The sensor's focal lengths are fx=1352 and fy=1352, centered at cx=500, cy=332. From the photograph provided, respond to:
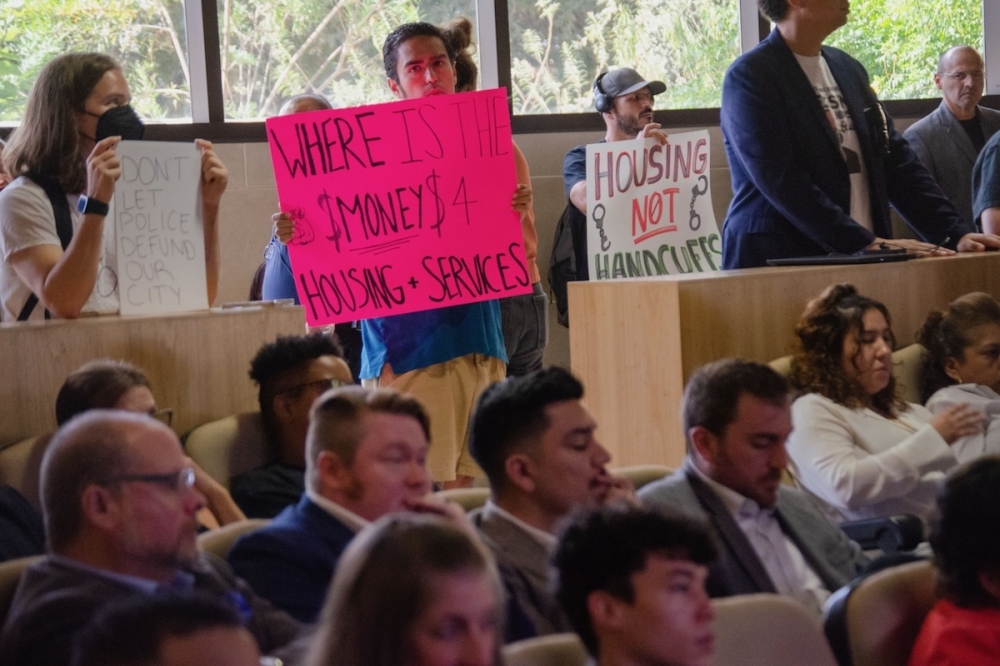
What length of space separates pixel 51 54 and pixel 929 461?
3.83 meters

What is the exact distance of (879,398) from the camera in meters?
3.57

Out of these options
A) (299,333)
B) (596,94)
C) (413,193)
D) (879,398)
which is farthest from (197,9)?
(879,398)

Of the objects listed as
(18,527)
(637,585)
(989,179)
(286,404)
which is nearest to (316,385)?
(286,404)

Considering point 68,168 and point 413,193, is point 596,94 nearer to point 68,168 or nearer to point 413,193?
point 413,193

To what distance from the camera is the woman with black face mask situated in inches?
125

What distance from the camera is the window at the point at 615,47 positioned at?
21.3 ft

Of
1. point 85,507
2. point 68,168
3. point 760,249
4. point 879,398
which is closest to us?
point 85,507

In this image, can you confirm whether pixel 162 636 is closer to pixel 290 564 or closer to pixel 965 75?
pixel 290 564

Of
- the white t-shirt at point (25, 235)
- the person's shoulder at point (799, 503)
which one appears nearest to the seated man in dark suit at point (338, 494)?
the person's shoulder at point (799, 503)

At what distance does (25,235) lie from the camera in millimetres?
3221

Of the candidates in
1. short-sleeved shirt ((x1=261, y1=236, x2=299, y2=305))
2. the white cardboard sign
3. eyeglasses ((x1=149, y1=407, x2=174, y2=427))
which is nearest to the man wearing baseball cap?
short-sleeved shirt ((x1=261, y1=236, x2=299, y2=305))

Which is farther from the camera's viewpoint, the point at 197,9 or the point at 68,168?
the point at 197,9

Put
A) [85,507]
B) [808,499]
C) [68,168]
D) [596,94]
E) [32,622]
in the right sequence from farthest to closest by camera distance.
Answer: [596,94], [68,168], [808,499], [85,507], [32,622]

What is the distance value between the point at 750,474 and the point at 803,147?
5.74 feet
